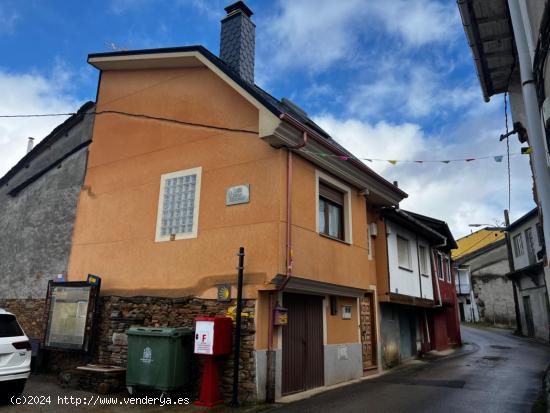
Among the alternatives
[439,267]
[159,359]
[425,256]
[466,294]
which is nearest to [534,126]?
[159,359]

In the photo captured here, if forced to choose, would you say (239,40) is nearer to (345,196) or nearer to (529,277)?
(345,196)

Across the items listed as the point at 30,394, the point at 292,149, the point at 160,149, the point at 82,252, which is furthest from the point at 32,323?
the point at 292,149

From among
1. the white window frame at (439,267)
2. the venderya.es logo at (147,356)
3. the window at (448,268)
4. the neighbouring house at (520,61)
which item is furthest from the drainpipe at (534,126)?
the window at (448,268)

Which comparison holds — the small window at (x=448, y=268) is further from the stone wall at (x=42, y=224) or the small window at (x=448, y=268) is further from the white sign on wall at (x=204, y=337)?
the stone wall at (x=42, y=224)

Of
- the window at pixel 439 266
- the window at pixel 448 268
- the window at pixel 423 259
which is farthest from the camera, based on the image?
the window at pixel 448 268

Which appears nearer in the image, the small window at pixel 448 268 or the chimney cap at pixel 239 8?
the chimney cap at pixel 239 8

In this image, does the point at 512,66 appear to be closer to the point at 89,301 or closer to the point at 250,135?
the point at 250,135

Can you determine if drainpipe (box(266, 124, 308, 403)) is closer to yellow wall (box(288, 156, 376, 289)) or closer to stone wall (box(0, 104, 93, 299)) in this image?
yellow wall (box(288, 156, 376, 289))

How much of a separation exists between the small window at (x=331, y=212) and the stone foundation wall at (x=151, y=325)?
3021 millimetres

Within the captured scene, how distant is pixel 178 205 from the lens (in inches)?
396

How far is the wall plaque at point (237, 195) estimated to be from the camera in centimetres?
898

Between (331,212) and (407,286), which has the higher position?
(331,212)

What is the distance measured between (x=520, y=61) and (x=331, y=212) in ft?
18.3

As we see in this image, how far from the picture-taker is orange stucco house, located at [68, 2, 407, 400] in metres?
8.59
